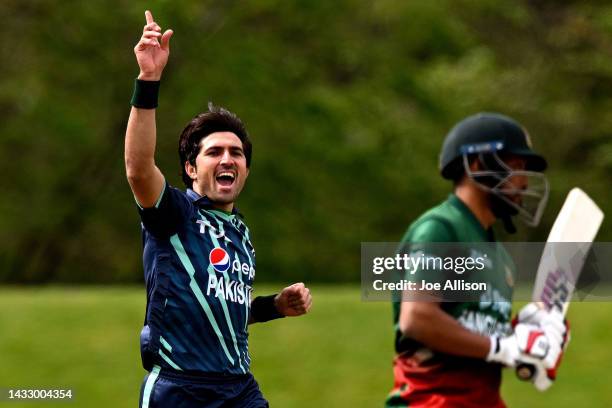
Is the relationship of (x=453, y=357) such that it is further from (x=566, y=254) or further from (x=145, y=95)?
(x=145, y=95)

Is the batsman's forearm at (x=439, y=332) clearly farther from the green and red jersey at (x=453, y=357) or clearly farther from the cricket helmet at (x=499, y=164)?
the cricket helmet at (x=499, y=164)

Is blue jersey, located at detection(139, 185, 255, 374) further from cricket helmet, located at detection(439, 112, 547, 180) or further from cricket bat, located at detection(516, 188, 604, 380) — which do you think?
cricket bat, located at detection(516, 188, 604, 380)

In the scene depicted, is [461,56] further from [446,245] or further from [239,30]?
[446,245]

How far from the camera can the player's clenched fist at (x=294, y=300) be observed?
4.19 m

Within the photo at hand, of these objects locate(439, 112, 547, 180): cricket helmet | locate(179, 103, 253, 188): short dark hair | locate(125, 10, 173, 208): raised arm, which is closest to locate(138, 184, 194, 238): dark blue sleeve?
locate(125, 10, 173, 208): raised arm

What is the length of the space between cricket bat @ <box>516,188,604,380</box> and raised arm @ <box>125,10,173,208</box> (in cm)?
177

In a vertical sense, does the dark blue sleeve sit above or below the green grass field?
above

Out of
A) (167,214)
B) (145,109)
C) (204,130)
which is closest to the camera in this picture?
(145,109)

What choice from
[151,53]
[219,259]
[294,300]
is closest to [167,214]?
[219,259]

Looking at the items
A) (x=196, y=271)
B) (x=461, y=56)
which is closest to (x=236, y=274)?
(x=196, y=271)

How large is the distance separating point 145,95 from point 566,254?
2019 millimetres

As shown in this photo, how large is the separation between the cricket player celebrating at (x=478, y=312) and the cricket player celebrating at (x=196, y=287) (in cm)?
69

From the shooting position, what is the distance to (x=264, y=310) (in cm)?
427

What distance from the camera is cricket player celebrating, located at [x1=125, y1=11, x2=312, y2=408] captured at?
380cm
